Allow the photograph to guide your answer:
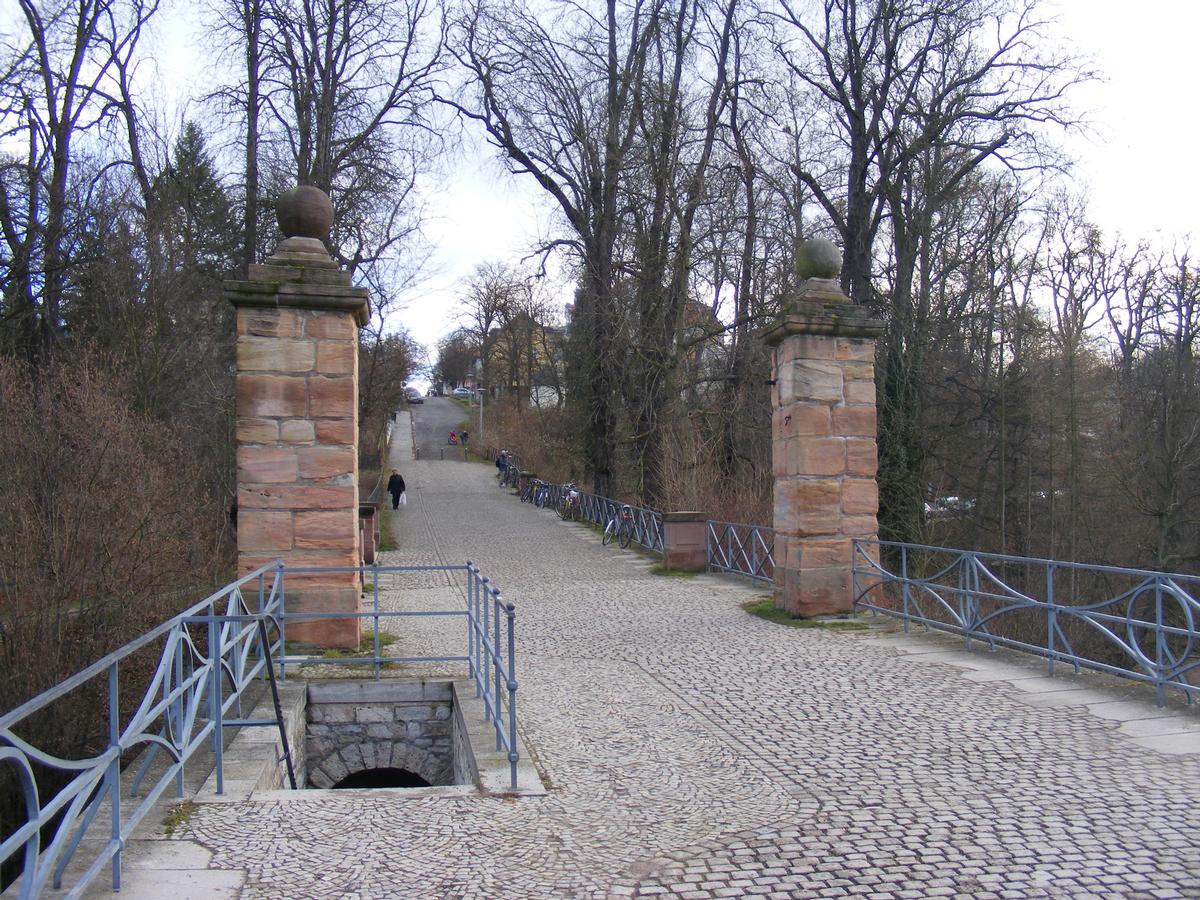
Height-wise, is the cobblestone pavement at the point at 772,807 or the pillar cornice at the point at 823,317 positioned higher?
the pillar cornice at the point at 823,317

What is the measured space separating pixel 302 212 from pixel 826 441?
5.35 m

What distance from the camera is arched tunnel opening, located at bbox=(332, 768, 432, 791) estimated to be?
24.1ft

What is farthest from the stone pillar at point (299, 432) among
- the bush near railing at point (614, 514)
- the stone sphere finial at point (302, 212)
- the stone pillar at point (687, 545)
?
the bush near railing at point (614, 514)

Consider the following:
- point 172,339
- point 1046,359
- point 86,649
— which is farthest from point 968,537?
point 86,649

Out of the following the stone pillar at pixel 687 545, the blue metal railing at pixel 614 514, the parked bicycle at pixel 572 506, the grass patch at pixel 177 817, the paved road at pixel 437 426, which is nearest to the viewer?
the grass patch at pixel 177 817

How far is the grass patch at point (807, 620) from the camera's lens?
9680mm

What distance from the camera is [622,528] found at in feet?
66.1

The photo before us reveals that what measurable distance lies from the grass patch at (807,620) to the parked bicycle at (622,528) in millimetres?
9063

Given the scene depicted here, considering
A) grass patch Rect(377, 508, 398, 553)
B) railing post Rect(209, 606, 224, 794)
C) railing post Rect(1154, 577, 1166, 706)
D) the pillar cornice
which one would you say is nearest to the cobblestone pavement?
railing post Rect(209, 606, 224, 794)

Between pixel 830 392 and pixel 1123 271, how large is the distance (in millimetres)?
16945

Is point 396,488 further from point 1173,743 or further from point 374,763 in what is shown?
point 1173,743

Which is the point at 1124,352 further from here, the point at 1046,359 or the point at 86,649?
the point at 86,649

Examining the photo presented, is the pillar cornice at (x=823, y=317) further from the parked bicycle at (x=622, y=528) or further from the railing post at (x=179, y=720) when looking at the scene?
the parked bicycle at (x=622, y=528)

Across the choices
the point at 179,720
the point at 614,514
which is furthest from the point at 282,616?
the point at 614,514
